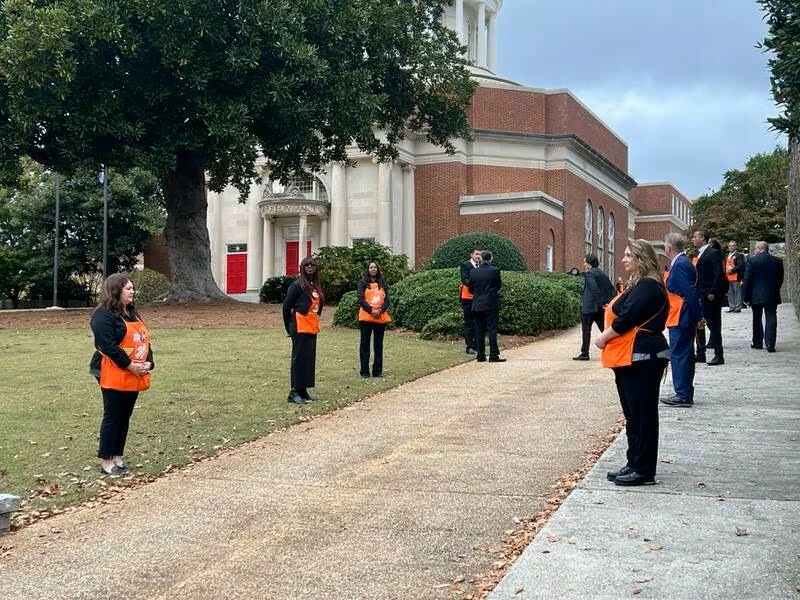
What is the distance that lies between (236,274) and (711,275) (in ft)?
114

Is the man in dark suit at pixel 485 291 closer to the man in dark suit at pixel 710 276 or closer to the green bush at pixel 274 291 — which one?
the man in dark suit at pixel 710 276

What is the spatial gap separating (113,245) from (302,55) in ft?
86.8

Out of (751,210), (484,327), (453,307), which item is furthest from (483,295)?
(751,210)

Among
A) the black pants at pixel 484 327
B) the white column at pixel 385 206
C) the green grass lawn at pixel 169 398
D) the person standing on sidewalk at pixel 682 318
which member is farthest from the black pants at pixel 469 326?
the white column at pixel 385 206

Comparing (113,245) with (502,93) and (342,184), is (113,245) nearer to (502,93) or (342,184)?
(342,184)

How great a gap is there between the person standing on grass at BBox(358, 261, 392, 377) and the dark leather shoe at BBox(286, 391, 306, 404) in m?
2.10

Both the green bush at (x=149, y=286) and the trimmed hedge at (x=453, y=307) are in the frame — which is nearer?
the trimmed hedge at (x=453, y=307)

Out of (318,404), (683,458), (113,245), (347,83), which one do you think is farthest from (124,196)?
(683,458)

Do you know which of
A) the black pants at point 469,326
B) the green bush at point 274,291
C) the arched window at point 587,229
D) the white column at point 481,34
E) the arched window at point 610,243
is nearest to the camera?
the black pants at point 469,326

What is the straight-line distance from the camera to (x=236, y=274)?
44625mm

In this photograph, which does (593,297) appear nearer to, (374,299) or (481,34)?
(374,299)

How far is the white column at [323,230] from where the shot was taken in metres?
42.1

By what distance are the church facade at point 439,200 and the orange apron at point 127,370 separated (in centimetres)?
3241

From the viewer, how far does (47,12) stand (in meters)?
19.1
